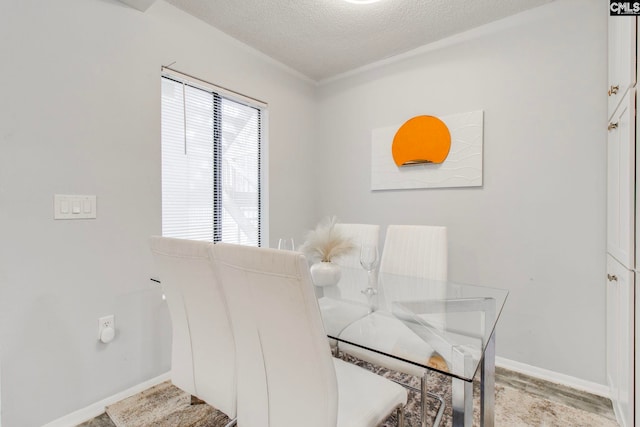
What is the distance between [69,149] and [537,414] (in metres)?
2.86

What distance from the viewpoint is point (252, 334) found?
1.00m

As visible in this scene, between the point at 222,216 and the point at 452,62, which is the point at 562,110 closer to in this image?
the point at 452,62

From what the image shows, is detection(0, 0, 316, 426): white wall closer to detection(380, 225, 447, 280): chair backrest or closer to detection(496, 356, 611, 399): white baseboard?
detection(380, 225, 447, 280): chair backrest

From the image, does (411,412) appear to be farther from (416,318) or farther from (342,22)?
(342,22)

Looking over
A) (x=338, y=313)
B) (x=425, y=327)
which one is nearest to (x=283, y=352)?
(x=338, y=313)

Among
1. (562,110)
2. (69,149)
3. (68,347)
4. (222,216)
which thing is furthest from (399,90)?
(68,347)

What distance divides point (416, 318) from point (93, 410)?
1795 millimetres

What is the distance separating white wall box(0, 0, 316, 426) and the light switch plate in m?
0.03

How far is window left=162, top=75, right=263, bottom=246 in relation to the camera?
2168 mm

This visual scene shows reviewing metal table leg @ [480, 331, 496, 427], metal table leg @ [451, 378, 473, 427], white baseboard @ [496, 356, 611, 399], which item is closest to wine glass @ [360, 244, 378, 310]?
metal table leg @ [480, 331, 496, 427]

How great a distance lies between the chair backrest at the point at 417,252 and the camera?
1.94m

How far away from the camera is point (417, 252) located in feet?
6.68

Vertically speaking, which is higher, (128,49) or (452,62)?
(452,62)

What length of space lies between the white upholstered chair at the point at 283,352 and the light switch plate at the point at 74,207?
1081mm
